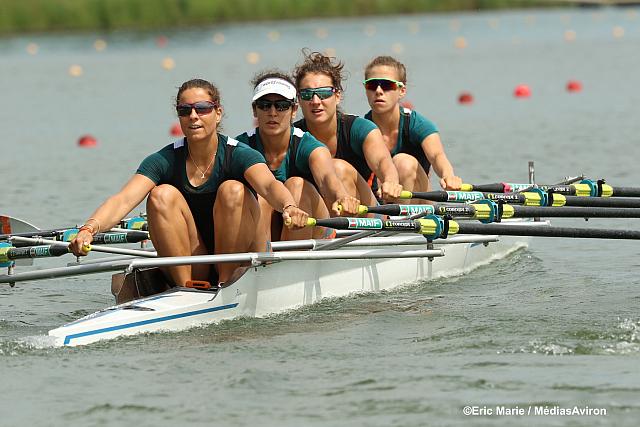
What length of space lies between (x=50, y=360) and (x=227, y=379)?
3.21ft

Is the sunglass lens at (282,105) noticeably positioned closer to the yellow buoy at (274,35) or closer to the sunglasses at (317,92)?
the sunglasses at (317,92)

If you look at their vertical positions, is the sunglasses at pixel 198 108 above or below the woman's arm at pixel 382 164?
above

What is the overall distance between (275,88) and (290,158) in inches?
20.8

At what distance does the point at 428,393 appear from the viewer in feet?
17.6

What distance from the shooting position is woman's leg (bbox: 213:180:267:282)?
21.6 ft

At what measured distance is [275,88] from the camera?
6.98 m

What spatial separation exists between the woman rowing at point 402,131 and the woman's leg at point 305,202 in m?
1.30

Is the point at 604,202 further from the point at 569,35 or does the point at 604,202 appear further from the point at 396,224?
the point at 569,35

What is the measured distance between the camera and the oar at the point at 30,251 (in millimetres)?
6746

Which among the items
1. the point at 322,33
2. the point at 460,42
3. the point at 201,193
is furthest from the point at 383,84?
the point at 322,33

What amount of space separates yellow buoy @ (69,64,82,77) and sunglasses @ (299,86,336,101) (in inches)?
794

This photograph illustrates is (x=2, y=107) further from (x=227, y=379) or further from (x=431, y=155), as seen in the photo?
(x=227, y=379)

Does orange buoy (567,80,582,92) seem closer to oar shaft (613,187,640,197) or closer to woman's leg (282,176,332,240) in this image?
oar shaft (613,187,640,197)

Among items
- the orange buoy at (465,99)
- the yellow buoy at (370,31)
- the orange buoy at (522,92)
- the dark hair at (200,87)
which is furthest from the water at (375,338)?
the yellow buoy at (370,31)
